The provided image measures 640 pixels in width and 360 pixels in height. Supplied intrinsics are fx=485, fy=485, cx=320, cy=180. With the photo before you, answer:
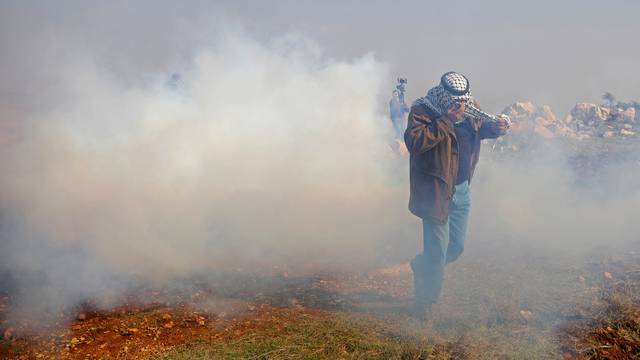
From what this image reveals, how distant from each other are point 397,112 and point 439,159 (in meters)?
8.85

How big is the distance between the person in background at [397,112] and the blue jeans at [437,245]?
8.32 meters

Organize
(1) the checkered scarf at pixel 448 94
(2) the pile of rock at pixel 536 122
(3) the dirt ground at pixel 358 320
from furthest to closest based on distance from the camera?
1. (2) the pile of rock at pixel 536 122
2. (1) the checkered scarf at pixel 448 94
3. (3) the dirt ground at pixel 358 320

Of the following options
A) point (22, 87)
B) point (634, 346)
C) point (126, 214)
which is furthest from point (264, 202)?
point (22, 87)

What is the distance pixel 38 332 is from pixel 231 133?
4.52 m

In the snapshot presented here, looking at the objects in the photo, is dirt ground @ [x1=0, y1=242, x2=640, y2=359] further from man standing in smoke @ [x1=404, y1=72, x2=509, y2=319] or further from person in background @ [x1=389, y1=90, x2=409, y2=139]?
person in background @ [x1=389, y1=90, x2=409, y2=139]

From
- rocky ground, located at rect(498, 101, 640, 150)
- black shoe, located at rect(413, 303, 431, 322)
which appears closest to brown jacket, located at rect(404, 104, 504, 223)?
black shoe, located at rect(413, 303, 431, 322)

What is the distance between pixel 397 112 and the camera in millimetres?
12445

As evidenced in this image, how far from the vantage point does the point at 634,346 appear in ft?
10.4

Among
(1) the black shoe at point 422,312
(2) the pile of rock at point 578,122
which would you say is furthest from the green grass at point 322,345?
(2) the pile of rock at point 578,122

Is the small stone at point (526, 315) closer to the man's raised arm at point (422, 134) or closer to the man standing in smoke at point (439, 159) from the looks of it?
the man standing in smoke at point (439, 159)

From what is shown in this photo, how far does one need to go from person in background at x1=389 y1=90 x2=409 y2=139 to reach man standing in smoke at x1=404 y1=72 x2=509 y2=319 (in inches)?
329

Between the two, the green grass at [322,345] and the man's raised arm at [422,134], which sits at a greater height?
the man's raised arm at [422,134]

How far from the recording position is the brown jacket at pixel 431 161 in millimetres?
3701

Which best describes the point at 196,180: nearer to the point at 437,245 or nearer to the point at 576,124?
the point at 437,245
